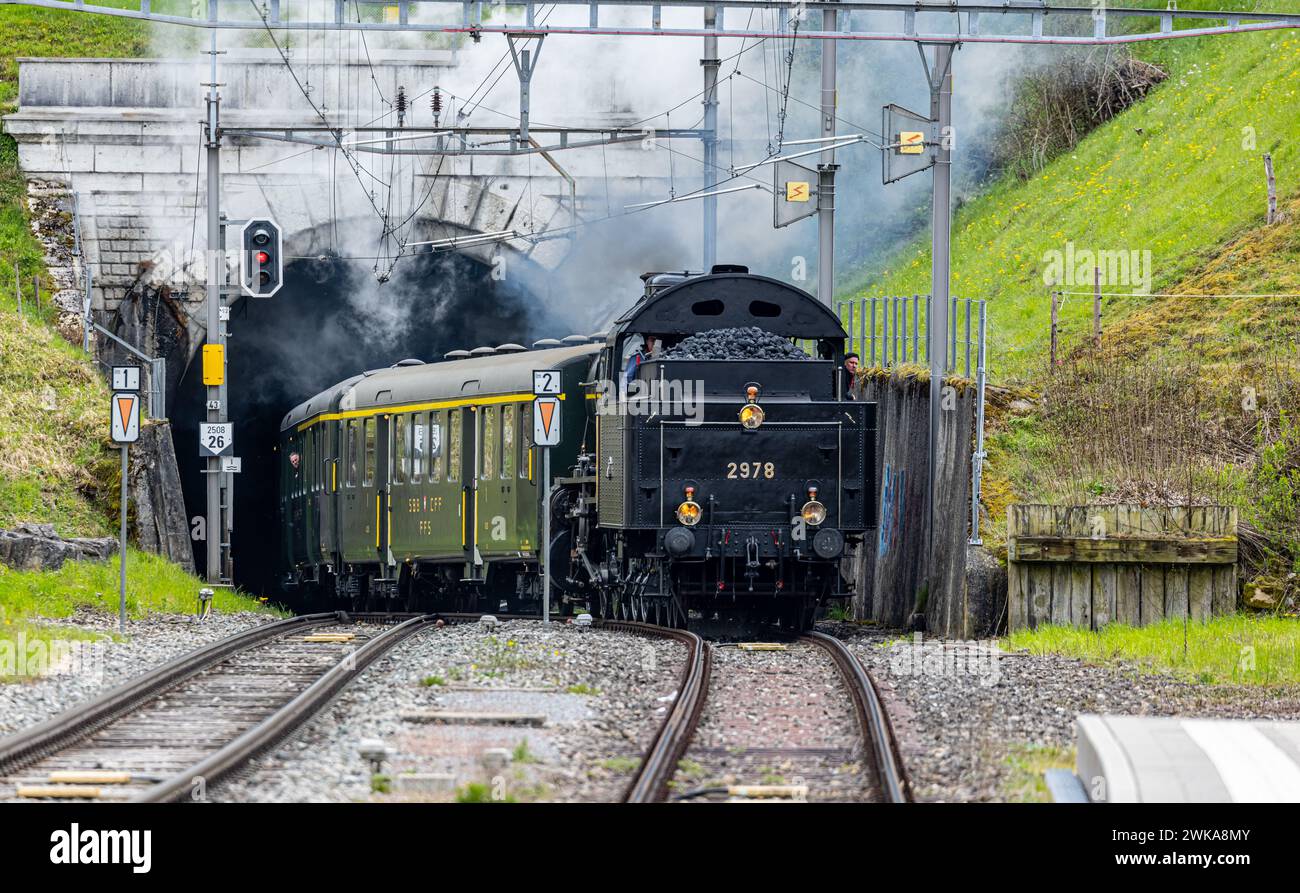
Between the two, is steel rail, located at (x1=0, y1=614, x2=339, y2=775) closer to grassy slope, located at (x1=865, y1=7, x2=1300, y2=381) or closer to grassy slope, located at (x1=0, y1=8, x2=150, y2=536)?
grassy slope, located at (x1=0, y1=8, x2=150, y2=536)

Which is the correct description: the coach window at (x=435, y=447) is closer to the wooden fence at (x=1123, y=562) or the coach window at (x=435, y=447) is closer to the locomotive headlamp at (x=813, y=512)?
the locomotive headlamp at (x=813, y=512)

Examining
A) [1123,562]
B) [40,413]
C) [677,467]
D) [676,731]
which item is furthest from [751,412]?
[40,413]

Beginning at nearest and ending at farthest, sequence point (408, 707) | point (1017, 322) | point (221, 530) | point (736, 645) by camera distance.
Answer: point (408, 707), point (736, 645), point (221, 530), point (1017, 322)

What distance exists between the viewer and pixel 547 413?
1964 cm

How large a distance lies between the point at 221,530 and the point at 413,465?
4510 millimetres

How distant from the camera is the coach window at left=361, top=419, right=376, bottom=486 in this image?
27531mm

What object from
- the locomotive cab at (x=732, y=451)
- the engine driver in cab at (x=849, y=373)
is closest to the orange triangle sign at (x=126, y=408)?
the locomotive cab at (x=732, y=451)

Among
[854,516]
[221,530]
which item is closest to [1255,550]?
[854,516]

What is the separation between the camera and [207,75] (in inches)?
1423

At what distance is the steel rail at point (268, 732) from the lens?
9.42 metres

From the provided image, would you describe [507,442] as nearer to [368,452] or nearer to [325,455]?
[368,452]

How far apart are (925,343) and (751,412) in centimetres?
800

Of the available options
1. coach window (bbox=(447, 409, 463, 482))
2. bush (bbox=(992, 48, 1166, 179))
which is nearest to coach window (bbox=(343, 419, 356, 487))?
coach window (bbox=(447, 409, 463, 482))
